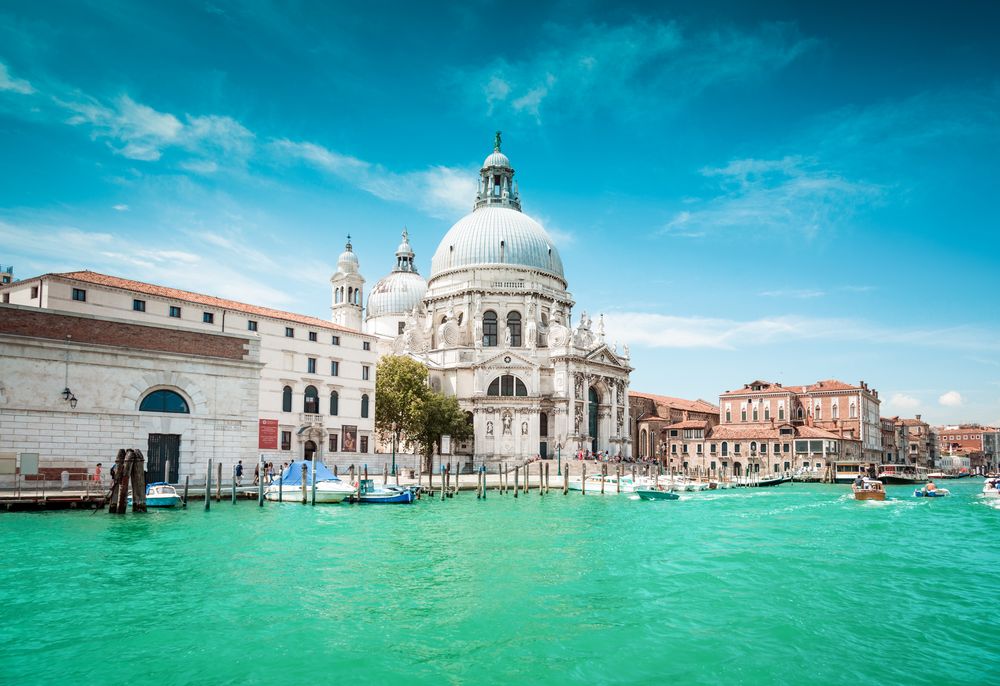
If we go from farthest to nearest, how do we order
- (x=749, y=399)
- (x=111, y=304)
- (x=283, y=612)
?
1. (x=749, y=399)
2. (x=111, y=304)
3. (x=283, y=612)

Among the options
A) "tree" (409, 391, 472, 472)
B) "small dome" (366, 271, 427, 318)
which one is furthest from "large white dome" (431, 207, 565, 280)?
"tree" (409, 391, 472, 472)

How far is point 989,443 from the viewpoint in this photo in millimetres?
124438

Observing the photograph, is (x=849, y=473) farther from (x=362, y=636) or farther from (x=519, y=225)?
(x=362, y=636)

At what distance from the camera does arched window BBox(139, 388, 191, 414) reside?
25828 millimetres

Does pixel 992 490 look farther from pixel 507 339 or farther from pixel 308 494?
pixel 308 494

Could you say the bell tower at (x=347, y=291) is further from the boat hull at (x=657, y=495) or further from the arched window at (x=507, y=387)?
the boat hull at (x=657, y=495)

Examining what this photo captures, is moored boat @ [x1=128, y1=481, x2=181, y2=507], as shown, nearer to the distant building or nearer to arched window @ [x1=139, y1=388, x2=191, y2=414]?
arched window @ [x1=139, y1=388, x2=191, y2=414]

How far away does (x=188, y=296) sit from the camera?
3406 centimetres

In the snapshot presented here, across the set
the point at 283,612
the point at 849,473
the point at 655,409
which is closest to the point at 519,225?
the point at 655,409

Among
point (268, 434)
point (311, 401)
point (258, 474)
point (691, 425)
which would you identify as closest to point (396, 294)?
point (691, 425)

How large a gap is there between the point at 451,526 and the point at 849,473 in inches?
1948

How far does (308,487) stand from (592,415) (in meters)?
32.2

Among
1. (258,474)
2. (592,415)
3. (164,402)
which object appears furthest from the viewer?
(592,415)

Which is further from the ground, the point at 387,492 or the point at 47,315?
the point at 47,315
